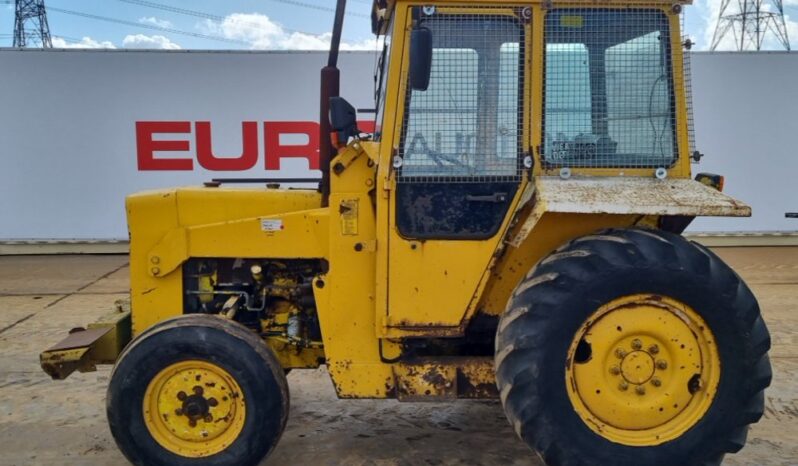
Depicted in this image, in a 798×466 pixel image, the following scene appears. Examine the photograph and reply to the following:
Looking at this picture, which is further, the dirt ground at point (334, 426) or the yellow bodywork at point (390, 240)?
the dirt ground at point (334, 426)

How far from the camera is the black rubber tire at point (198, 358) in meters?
3.48

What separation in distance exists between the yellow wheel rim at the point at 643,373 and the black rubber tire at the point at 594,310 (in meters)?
0.05

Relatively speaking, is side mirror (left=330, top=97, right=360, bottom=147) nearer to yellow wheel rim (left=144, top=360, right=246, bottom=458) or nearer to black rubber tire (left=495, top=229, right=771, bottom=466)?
black rubber tire (left=495, top=229, right=771, bottom=466)

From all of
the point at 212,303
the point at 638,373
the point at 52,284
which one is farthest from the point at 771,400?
the point at 52,284

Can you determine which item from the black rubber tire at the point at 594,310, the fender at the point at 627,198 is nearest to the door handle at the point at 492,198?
the fender at the point at 627,198

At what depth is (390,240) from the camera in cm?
354

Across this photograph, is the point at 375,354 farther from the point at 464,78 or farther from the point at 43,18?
the point at 43,18

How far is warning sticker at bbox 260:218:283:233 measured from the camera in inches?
155

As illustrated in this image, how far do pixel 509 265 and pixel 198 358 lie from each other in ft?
5.54

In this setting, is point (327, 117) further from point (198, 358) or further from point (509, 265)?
point (198, 358)

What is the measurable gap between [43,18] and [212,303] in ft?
117

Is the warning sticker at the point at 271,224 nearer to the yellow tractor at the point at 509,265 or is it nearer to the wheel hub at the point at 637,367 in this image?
the yellow tractor at the point at 509,265

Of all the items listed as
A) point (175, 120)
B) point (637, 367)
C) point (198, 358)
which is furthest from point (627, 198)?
point (175, 120)

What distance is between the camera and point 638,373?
332 cm
